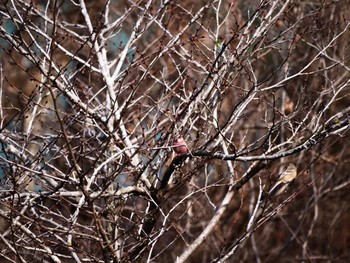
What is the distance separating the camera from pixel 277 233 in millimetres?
14203

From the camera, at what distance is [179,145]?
5164 mm

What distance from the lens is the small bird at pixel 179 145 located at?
5164 millimetres

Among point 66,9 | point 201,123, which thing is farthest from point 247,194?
point 201,123

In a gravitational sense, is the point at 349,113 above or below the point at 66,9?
below

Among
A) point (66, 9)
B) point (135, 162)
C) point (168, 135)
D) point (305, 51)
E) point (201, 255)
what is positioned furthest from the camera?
point (201, 255)

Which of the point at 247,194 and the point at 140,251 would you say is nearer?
the point at 140,251

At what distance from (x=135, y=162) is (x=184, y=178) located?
466 millimetres

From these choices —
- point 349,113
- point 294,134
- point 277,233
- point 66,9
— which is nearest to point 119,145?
point 294,134

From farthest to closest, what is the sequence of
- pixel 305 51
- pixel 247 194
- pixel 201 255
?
pixel 201 255, pixel 247 194, pixel 305 51

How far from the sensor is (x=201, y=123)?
568 cm

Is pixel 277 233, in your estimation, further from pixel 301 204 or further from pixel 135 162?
pixel 135 162

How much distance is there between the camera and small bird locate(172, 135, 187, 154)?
516 centimetres

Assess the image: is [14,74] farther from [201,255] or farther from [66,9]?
[201,255]

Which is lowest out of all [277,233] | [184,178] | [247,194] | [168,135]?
[277,233]
